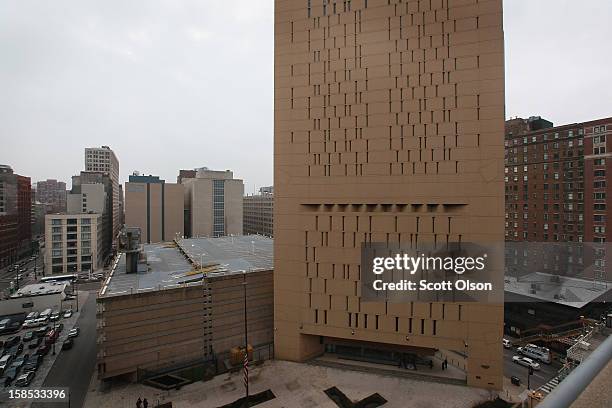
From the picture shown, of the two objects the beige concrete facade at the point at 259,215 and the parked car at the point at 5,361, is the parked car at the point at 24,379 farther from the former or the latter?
the beige concrete facade at the point at 259,215

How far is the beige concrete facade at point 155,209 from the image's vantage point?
80625 millimetres

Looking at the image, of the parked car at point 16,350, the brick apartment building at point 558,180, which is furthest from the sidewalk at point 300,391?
the brick apartment building at point 558,180

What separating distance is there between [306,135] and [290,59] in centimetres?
763

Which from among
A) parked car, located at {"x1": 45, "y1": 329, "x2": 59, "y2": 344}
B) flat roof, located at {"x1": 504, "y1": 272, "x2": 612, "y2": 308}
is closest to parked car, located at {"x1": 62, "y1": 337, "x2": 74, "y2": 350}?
parked car, located at {"x1": 45, "y1": 329, "x2": 59, "y2": 344}

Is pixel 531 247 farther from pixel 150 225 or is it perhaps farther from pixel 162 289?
pixel 150 225

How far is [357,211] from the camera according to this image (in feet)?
93.6

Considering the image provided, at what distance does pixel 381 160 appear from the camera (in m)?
27.9

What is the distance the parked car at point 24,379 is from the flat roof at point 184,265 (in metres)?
9.64

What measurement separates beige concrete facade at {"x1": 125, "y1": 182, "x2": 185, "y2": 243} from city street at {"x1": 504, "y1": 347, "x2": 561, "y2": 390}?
72.1 metres

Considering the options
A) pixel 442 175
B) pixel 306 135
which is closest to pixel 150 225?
pixel 306 135

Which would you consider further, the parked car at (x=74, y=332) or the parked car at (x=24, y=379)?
the parked car at (x=74, y=332)

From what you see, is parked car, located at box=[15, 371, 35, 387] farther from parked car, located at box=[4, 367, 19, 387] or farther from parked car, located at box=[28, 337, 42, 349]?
parked car, located at box=[28, 337, 42, 349]

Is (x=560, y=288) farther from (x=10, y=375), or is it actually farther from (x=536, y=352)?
(x=10, y=375)

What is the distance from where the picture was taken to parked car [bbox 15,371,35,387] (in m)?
26.4
